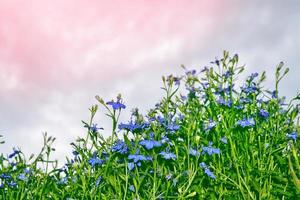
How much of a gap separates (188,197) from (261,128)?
1227 millimetres

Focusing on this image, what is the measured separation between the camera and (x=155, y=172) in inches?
176

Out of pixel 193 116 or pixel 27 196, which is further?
pixel 193 116

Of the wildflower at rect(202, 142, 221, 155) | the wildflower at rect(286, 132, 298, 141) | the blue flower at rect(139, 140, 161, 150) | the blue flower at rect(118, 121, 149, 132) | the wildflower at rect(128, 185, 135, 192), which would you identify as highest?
the wildflower at rect(286, 132, 298, 141)

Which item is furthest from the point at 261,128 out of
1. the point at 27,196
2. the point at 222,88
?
the point at 27,196

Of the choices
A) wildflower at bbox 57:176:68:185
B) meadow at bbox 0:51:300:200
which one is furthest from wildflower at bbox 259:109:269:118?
wildflower at bbox 57:176:68:185

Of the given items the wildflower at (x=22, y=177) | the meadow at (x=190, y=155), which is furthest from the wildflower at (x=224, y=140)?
the wildflower at (x=22, y=177)

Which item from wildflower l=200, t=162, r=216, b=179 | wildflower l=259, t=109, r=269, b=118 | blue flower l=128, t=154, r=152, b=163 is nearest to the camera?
blue flower l=128, t=154, r=152, b=163

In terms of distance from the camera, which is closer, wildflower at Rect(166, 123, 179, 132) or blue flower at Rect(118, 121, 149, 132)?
blue flower at Rect(118, 121, 149, 132)

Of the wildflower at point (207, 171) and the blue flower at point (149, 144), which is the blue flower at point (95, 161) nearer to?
the blue flower at point (149, 144)

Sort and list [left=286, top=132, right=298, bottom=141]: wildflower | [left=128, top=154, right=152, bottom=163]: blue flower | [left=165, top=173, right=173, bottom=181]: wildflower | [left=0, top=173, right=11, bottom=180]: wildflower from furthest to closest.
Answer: [left=0, top=173, right=11, bottom=180]: wildflower → [left=286, top=132, right=298, bottom=141]: wildflower → [left=165, top=173, right=173, bottom=181]: wildflower → [left=128, top=154, right=152, bottom=163]: blue flower

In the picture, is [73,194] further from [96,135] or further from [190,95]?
[190,95]

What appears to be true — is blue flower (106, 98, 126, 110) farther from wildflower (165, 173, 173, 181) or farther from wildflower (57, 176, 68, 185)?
wildflower (57, 176, 68, 185)

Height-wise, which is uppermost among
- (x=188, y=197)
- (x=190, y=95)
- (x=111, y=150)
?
(x=190, y=95)

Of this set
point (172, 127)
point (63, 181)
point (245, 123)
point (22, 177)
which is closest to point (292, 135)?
point (245, 123)
